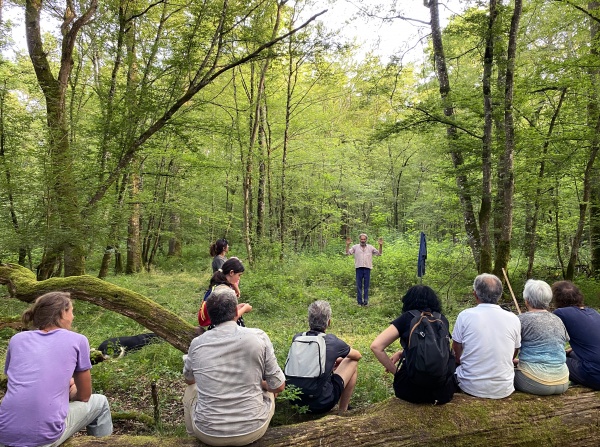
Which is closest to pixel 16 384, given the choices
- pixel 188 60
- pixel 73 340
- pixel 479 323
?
pixel 73 340

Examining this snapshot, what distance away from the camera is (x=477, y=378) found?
3.13m

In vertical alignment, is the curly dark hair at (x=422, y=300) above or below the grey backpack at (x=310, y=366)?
above

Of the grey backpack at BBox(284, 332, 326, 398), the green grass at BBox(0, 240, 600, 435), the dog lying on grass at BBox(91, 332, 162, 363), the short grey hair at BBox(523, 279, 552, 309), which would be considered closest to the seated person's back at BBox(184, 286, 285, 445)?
the grey backpack at BBox(284, 332, 326, 398)

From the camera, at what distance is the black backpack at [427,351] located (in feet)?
9.10

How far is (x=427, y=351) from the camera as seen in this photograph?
2797 millimetres

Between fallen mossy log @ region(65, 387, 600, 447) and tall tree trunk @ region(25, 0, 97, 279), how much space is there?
442cm

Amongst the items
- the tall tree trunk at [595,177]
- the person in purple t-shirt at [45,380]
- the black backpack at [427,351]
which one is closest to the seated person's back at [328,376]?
the black backpack at [427,351]

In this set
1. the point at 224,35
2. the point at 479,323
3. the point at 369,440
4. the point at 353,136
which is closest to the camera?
the point at 369,440

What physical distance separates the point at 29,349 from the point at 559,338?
13.7ft

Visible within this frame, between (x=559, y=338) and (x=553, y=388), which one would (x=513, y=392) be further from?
(x=559, y=338)

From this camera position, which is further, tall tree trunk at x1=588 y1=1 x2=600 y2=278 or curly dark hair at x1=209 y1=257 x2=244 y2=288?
tall tree trunk at x1=588 y1=1 x2=600 y2=278

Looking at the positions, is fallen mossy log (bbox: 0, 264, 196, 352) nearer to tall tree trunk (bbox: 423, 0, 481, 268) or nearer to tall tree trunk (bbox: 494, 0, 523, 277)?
tall tree trunk (bbox: 494, 0, 523, 277)

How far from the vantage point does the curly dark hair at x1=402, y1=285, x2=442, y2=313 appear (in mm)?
2986

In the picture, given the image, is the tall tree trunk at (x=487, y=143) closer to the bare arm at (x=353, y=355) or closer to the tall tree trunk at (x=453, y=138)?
the tall tree trunk at (x=453, y=138)
